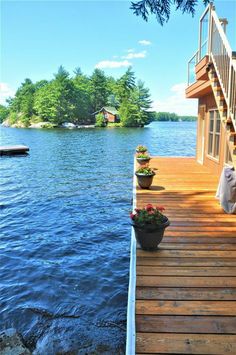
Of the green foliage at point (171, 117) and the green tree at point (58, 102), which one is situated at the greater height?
the green tree at point (58, 102)

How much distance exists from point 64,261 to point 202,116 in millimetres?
8584

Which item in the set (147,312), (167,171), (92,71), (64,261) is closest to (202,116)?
(167,171)

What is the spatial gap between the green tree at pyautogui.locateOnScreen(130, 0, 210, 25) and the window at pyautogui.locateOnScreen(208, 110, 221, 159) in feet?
19.9

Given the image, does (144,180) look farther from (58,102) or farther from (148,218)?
(58,102)

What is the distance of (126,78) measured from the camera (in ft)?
254

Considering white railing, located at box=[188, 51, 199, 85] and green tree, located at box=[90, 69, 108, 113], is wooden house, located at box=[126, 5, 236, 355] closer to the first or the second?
white railing, located at box=[188, 51, 199, 85]

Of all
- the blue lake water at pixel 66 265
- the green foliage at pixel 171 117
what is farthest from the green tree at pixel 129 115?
the green foliage at pixel 171 117

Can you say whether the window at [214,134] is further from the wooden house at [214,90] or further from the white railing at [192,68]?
the white railing at [192,68]

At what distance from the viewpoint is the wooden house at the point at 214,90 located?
19.9ft

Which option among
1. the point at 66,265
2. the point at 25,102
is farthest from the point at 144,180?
the point at 25,102

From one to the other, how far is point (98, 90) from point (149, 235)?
76600 mm

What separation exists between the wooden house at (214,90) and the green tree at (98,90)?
6648 centimetres

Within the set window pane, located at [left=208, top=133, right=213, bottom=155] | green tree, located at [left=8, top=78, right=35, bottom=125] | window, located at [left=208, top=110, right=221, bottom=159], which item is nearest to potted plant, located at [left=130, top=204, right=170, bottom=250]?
window, located at [left=208, top=110, right=221, bottom=159]

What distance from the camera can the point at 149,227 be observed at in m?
4.09
